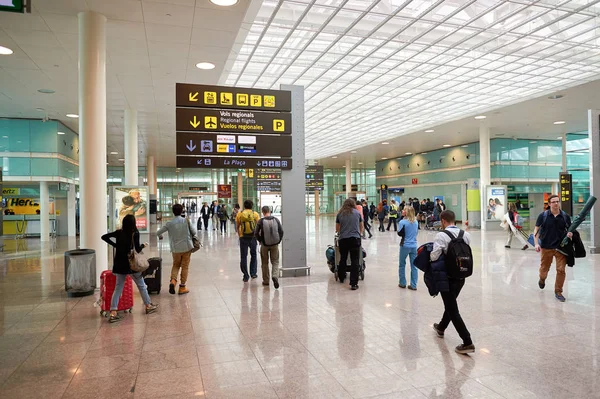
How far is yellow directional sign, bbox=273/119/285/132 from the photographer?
973 centimetres

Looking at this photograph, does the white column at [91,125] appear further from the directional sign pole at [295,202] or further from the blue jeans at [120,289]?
the directional sign pole at [295,202]

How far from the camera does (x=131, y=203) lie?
14.6 metres

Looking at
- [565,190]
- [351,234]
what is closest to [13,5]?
[351,234]

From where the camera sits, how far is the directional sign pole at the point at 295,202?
1012 centimetres

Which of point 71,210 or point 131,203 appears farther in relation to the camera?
point 71,210

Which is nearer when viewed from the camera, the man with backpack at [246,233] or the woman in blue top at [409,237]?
the woman in blue top at [409,237]

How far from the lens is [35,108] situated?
17.8 meters

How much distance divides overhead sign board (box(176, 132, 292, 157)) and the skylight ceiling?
11.1ft

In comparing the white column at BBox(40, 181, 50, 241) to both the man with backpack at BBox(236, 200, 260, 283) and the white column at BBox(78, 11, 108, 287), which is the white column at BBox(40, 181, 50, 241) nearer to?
the white column at BBox(78, 11, 108, 287)

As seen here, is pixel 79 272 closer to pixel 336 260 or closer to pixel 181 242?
pixel 181 242

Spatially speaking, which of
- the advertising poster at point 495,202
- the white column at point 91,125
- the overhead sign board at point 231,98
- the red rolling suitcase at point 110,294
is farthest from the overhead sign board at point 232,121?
the advertising poster at point 495,202

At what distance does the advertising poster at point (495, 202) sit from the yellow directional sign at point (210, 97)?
69.2 ft

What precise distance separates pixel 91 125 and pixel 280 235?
473 cm

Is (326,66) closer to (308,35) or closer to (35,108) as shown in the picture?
(308,35)
